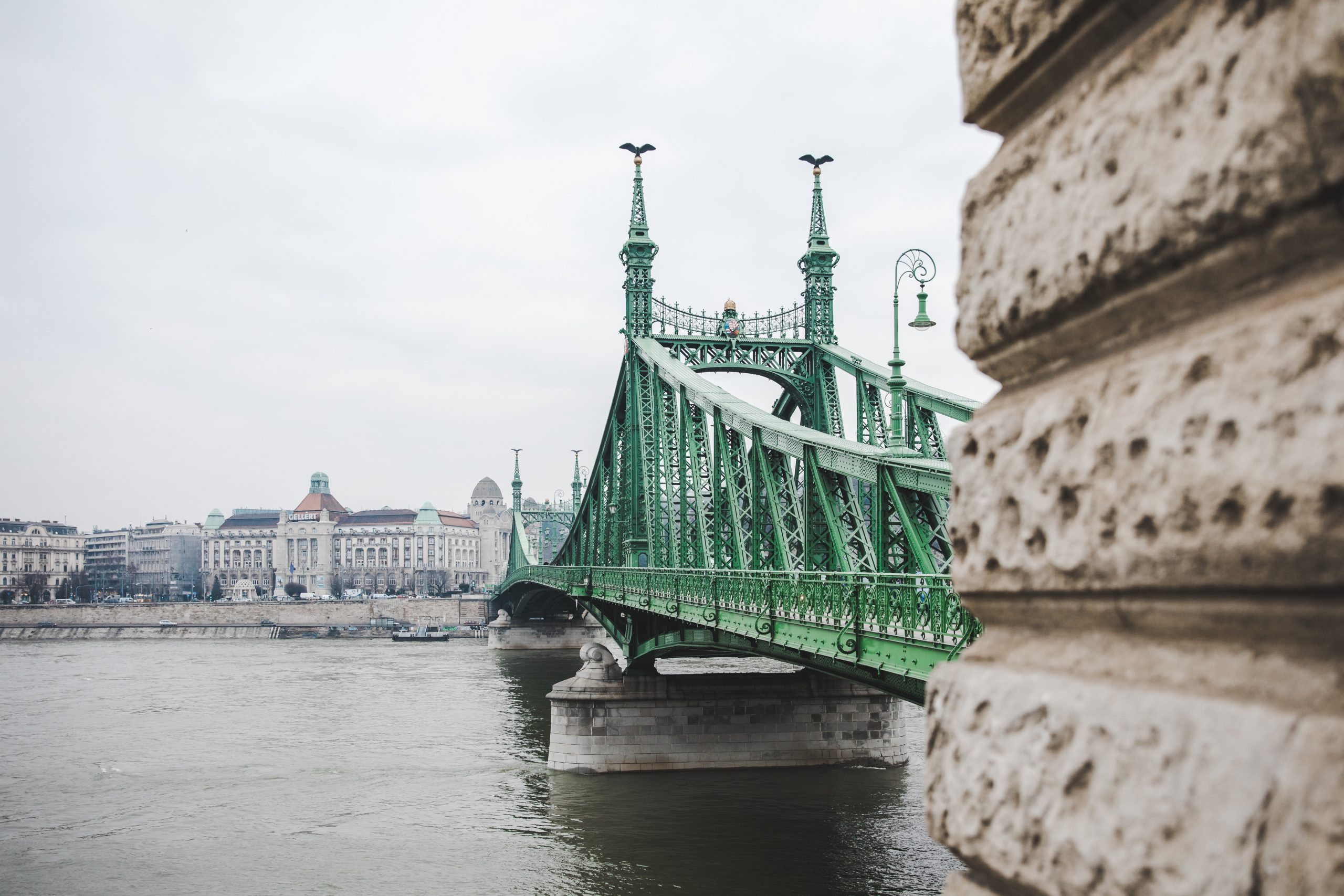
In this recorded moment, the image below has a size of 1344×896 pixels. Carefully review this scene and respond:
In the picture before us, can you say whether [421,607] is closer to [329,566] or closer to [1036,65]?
[329,566]

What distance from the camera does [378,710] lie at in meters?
36.3

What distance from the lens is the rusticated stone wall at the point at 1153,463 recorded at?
108cm

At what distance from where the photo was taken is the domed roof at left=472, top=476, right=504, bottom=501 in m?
167

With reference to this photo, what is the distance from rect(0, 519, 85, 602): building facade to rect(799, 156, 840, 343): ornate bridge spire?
375 feet

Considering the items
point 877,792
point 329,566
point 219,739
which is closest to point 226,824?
point 219,739

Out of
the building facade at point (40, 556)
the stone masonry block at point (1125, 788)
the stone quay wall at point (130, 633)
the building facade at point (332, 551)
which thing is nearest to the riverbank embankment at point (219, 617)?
the stone quay wall at point (130, 633)

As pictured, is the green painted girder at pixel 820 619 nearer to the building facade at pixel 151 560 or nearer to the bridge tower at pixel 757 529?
the bridge tower at pixel 757 529

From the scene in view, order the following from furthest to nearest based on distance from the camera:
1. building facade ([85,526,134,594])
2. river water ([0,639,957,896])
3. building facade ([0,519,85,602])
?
building facade ([85,526,134,594])
building facade ([0,519,85,602])
river water ([0,639,957,896])

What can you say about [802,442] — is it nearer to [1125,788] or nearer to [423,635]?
[1125,788]

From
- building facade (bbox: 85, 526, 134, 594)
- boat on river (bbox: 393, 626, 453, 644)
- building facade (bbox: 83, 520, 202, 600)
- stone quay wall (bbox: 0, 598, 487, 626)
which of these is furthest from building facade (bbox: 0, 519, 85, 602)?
boat on river (bbox: 393, 626, 453, 644)

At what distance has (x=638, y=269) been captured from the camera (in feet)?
111

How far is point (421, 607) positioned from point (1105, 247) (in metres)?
93.2

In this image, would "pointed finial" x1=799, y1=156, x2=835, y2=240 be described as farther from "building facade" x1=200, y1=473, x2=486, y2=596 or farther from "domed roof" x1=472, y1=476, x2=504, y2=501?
"domed roof" x1=472, y1=476, x2=504, y2=501

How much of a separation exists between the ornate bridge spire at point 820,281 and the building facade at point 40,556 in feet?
375
